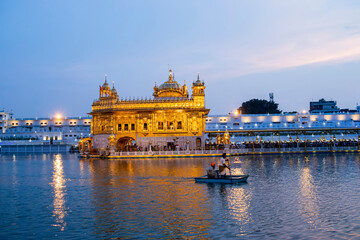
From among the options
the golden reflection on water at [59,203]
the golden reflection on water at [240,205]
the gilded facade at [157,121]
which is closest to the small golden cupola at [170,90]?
the gilded facade at [157,121]

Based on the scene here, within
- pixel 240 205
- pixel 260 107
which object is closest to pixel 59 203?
pixel 240 205

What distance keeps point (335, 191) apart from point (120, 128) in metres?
51.2

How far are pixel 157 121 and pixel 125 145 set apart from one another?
28.4ft

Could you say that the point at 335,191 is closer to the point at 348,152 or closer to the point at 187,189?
the point at 187,189

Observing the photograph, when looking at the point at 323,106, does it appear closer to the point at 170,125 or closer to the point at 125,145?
the point at 170,125

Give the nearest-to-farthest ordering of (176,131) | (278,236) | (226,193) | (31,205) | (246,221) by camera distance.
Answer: (278,236), (246,221), (31,205), (226,193), (176,131)

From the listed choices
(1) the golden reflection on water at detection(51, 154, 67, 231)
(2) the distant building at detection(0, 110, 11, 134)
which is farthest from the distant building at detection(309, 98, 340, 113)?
(1) the golden reflection on water at detection(51, 154, 67, 231)

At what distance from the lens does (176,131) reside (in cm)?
6962

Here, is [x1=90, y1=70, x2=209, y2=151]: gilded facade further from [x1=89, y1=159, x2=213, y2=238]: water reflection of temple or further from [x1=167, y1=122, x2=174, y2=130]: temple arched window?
[x1=89, y1=159, x2=213, y2=238]: water reflection of temple

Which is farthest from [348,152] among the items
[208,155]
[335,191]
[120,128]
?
[335,191]

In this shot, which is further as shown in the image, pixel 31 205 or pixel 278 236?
pixel 31 205

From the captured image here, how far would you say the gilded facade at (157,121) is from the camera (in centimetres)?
6950

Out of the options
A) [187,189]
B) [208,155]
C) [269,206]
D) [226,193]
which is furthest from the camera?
[208,155]

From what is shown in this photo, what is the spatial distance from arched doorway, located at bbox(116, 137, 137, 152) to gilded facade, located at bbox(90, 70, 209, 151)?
23 cm
